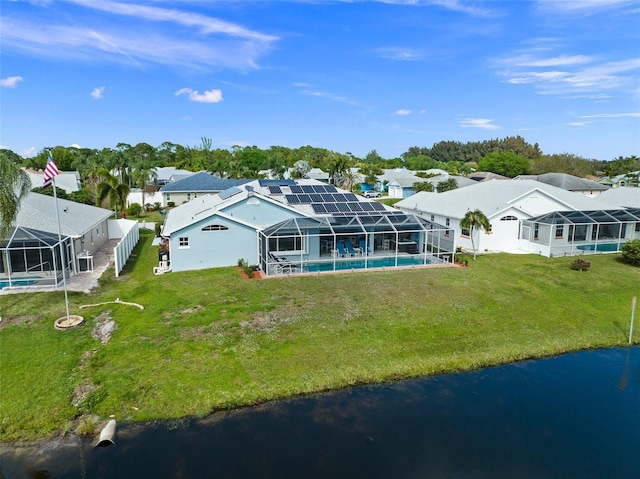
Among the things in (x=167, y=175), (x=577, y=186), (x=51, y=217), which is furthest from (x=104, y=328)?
(x=167, y=175)

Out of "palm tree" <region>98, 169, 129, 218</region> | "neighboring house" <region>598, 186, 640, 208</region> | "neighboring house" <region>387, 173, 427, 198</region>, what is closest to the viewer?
"neighboring house" <region>598, 186, 640, 208</region>

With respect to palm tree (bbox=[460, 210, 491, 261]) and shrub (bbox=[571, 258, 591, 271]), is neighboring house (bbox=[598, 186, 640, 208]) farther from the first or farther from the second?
palm tree (bbox=[460, 210, 491, 261])

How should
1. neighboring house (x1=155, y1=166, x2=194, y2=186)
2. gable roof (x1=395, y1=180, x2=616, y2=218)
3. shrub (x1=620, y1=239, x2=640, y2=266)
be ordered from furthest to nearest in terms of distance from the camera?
neighboring house (x1=155, y1=166, x2=194, y2=186), gable roof (x1=395, y1=180, x2=616, y2=218), shrub (x1=620, y1=239, x2=640, y2=266)

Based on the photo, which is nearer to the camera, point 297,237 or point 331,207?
point 297,237

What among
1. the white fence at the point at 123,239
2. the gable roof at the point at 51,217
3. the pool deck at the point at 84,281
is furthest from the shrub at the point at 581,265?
the gable roof at the point at 51,217

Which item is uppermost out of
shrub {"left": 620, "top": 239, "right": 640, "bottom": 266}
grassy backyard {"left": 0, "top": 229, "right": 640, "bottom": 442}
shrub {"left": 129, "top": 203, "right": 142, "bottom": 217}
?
shrub {"left": 129, "top": 203, "right": 142, "bottom": 217}

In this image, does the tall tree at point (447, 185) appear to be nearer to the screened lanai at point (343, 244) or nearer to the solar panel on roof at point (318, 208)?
the screened lanai at point (343, 244)

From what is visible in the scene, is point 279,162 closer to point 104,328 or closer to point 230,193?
point 230,193

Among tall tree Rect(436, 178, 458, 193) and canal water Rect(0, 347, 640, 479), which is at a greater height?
tall tree Rect(436, 178, 458, 193)

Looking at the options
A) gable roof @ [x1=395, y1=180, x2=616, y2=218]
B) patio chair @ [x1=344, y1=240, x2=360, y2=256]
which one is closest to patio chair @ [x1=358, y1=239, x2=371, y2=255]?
patio chair @ [x1=344, y1=240, x2=360, y2=256]
